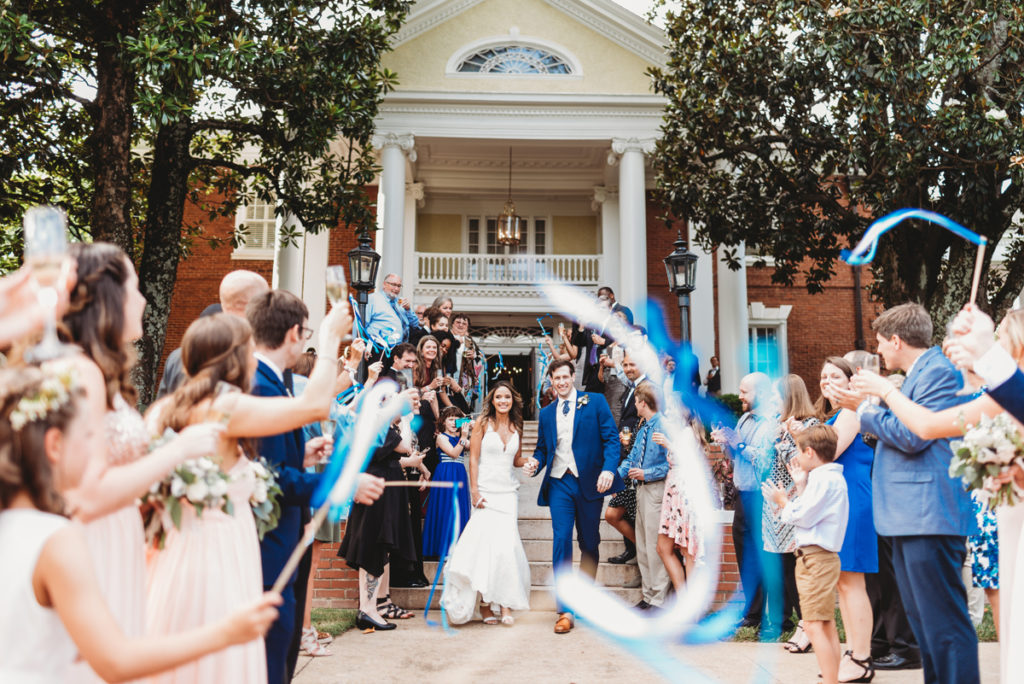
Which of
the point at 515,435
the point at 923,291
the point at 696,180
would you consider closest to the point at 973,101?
the point at 923,291

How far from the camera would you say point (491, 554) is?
7332 millimetres

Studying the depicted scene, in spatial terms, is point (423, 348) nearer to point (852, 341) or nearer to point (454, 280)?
point (454, 280)

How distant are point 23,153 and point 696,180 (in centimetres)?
1143

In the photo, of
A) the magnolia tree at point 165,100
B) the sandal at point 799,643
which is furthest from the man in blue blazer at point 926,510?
the magnolia tree at point 165,100

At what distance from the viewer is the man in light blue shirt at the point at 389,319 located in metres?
9.42

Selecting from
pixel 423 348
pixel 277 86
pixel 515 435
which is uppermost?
pixel 277 86

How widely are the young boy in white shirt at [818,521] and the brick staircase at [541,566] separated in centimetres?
321

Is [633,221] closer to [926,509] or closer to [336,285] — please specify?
[926,509]

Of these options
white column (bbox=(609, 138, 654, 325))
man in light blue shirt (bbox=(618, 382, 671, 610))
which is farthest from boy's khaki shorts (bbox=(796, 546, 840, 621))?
white column (bbox=(609, 138, 654, 325))

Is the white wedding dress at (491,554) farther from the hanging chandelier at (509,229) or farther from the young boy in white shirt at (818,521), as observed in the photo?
the hanging chandelier at (509,229)

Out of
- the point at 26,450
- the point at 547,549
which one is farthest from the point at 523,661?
the point at 26,450

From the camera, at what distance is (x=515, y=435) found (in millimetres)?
7883

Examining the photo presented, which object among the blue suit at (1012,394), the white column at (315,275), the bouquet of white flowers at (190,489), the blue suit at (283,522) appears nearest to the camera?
the bouquet of white flowers at (190,489)

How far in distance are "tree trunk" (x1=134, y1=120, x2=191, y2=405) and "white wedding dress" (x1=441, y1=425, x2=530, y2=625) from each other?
24.6 ft
